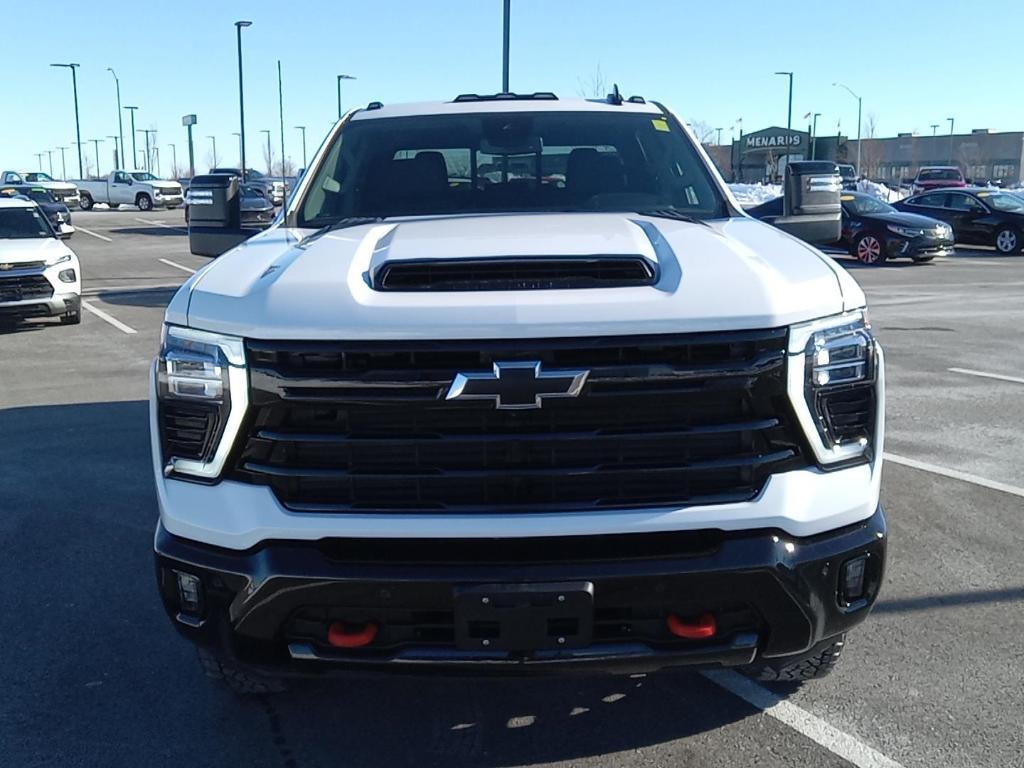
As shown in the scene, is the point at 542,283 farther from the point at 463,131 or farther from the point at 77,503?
the point at 77,503

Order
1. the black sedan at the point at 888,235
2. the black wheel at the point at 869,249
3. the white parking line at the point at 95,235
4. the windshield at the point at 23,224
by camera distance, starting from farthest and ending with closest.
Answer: the white parking line at the point at 95,235 < the black wheel at the point at 869,249 < the black sedan at the point at 888,235 < the windshield at the point at 23,224

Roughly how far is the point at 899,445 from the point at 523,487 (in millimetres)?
Result: 4833

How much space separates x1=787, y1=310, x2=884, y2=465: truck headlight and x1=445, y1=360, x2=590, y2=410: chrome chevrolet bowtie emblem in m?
0.59

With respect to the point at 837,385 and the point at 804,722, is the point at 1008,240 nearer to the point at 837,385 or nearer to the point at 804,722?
the point at 804,722

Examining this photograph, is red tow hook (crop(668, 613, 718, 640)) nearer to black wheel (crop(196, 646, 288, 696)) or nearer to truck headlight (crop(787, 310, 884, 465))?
truck headlight (crop(787, 310, 884, 465))

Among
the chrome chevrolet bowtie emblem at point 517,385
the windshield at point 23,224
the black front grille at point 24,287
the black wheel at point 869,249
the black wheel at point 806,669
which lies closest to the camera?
the chrome chevrolet bowtie emblem at point 517,385

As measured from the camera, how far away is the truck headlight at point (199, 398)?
104 inches

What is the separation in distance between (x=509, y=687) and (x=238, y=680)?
927 millimetres

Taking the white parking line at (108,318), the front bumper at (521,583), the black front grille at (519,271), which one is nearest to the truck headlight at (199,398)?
the front bumper at (521,583)

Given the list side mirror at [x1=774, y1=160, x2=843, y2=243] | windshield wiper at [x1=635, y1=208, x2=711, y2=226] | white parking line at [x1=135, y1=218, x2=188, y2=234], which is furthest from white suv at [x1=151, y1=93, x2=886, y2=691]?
white parking line at [x1=135, y1=218, x2=188, y2=234]

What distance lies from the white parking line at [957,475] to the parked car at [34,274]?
408 inches

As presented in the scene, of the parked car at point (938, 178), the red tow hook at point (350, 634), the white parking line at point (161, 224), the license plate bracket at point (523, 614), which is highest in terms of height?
the parked car at point (938, 178)

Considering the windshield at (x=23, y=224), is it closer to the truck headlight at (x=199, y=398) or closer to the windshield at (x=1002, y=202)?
the truck headlight at (x=199, y=398)

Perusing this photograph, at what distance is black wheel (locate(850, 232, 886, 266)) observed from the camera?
20.8 meters
